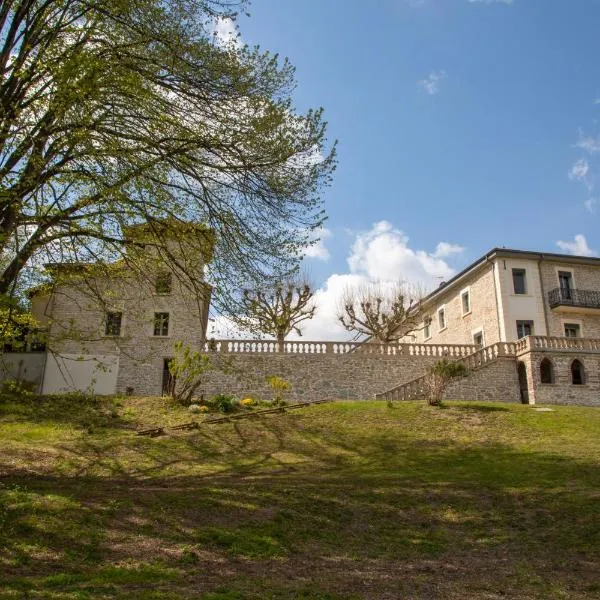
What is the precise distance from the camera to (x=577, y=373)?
27.6 metres

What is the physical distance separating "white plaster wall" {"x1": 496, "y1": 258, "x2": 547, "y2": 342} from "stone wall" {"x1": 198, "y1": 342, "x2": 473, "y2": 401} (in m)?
5.62

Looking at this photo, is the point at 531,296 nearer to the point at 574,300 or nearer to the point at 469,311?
the point at 574,300

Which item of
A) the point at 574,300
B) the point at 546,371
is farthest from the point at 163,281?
the point at 574,300

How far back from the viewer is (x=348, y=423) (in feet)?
63.1

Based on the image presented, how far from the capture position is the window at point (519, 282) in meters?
31.9

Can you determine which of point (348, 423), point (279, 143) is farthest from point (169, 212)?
point (348, 423)

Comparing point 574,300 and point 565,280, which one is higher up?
point 565,280

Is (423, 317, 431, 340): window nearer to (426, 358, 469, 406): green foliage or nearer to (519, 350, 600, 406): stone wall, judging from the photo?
(519, 350, 600, 406): stone wall

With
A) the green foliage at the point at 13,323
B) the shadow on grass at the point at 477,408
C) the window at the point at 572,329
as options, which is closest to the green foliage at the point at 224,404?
the shadow on grass at the point at 477,408

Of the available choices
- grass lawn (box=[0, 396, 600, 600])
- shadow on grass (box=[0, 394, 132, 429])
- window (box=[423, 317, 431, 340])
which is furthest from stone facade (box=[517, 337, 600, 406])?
shadow on grass (box=[0, 394, 132, 429])

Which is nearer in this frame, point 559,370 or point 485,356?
point 559,370

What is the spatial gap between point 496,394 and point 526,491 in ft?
52.8

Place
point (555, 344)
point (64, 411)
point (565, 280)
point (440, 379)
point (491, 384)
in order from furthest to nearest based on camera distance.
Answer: point (565, 280) → point (555, 344) → point (491, 384) → point (440, 379) → point (64, 411)

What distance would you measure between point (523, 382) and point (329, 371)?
354 inches
